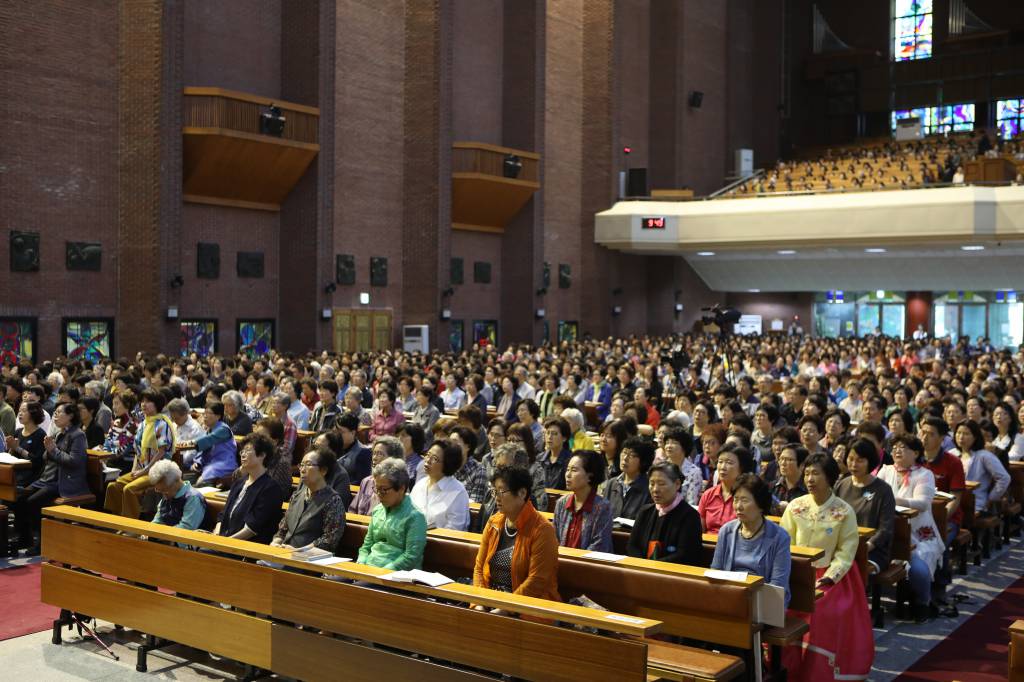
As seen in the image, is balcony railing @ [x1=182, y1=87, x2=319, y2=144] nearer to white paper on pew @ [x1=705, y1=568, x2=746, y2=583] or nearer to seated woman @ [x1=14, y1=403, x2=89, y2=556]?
seated woman @ [x1=14, y1=403, x2=89, y2=556]

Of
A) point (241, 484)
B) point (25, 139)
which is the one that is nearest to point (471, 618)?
point (241, 484)

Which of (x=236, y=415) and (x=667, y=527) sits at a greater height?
(x=236, y=415)

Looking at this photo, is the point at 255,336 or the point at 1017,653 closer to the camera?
the point at 1017,653

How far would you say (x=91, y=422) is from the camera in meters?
10.8

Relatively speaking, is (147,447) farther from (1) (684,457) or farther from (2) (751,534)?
Result: (2) (751,534)

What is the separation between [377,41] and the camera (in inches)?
1027

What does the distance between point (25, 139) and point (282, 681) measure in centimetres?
1602

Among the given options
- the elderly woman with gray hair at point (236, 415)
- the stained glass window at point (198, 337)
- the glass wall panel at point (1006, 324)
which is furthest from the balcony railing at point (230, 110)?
the glass wall panel at point (1006, 324)

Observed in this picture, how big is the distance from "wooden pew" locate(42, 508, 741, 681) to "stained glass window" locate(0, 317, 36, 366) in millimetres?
13092

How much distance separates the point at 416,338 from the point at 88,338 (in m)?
8.41

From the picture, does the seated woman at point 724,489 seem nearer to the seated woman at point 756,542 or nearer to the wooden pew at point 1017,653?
the seated woman at point 756,542

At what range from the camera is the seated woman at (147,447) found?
9.41 m

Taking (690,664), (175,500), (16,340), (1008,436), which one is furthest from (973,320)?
(690,664)

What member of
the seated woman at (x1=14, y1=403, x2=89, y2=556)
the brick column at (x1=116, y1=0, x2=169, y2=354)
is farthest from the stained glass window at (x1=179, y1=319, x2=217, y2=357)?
the seated woman at (x1=14, y1=403, x2=89, y2=556)
